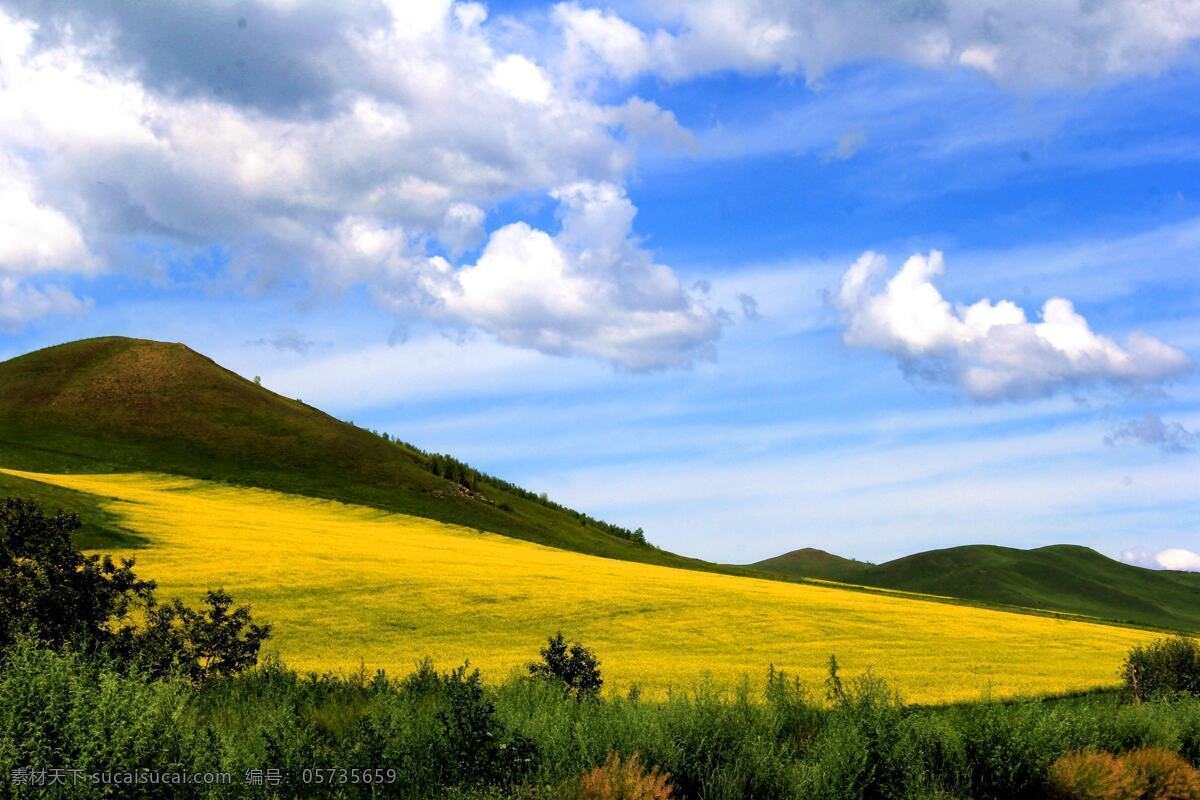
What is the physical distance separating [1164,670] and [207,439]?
87.6 metres

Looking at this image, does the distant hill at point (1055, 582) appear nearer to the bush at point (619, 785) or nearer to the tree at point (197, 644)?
the tree at point (197, 644)

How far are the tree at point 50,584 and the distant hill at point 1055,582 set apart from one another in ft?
487

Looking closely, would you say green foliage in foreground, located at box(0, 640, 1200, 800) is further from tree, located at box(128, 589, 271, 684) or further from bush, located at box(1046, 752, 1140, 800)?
tree, located at box(128, 589, 271, 684)

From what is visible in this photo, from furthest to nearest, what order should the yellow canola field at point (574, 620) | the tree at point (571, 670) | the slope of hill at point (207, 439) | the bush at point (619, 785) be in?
the slope of hill at point (207, 439)
the yellow canola field at point (574, 620)
the tree at point (571, 670)
the bush at point (619, 785)

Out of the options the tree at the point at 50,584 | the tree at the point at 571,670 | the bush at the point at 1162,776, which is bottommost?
the bush at the point at 1162,776

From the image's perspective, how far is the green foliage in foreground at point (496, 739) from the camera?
1147 cm

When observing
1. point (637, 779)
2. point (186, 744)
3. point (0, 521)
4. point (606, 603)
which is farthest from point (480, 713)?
point (606, 603)

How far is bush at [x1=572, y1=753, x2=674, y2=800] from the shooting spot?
11.6m

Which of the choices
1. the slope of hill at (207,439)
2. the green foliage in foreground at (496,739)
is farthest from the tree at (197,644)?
the slope of hill at (207,439)

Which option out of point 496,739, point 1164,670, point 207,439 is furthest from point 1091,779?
point 207,439

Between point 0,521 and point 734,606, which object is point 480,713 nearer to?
point 0,521

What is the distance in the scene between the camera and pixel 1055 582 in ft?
563

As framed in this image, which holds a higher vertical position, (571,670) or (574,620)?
(571,670)

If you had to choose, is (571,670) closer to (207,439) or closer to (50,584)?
(50,584)
